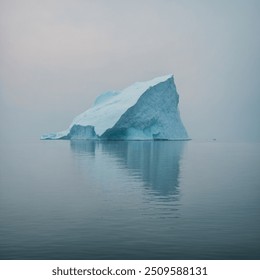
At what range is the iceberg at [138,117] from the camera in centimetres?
3334

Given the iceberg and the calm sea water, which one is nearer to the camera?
the calm sea water

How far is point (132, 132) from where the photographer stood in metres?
35.3

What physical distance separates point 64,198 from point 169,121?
2833cm

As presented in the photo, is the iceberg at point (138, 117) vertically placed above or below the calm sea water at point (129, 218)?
above

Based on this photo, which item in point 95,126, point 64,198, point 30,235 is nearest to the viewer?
point 30,235

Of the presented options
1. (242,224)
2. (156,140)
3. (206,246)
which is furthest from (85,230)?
(156,140)

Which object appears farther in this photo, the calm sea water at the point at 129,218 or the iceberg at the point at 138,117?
the iceberg at the point at 138,117

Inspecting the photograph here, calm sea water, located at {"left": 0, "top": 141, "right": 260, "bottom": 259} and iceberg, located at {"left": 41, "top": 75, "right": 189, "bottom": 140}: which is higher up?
iceberg, located at {"left": 41, "top": 75, "right": 189, "bottom": 140}

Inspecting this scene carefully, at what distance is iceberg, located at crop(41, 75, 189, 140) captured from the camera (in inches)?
1313

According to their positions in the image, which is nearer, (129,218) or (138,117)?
(129,218)

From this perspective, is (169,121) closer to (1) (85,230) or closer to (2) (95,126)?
(2) (95,126)

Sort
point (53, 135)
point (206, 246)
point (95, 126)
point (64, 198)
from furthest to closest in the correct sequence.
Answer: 1. point (53, 135)
2. point (95, 126)
3. point (64, 198)
4. point (206, 246)

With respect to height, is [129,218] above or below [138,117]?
below

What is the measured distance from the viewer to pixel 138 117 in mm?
33906
